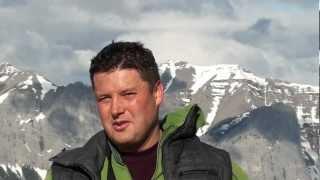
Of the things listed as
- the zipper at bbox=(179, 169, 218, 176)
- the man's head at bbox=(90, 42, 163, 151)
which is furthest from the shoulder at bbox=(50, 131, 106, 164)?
the zipper at bbox=(179, 169, 218, 176)

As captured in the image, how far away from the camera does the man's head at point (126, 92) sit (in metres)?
11.5

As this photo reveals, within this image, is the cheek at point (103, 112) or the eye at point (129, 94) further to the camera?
the eye at point (129, 94)

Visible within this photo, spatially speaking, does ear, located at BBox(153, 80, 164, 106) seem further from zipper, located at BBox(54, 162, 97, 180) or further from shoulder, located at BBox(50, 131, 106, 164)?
zipper, located at BBox(54, 162, 97, 180)

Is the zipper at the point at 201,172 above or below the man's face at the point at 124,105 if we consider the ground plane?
below

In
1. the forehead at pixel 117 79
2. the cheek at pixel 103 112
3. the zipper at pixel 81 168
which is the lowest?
the zipper at pixel 81 168

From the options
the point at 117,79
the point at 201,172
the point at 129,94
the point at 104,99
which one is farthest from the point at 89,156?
the point at 201,172

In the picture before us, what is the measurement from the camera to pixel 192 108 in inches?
478

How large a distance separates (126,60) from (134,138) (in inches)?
47.6

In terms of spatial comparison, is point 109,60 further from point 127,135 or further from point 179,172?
point 179,172

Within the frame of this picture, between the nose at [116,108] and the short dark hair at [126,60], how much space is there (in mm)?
497

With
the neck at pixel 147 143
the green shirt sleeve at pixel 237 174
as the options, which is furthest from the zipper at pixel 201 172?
the neck at pixel 147 143

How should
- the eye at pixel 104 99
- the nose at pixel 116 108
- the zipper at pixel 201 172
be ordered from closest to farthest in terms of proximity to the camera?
the nose at pixel 116 108 < the zipper at pixel 201 172 < the eye at pixel 104 99

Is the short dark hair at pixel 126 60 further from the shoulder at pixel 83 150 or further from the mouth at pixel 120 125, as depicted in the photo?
the shoulder at pixel 83 150

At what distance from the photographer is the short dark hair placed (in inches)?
457
